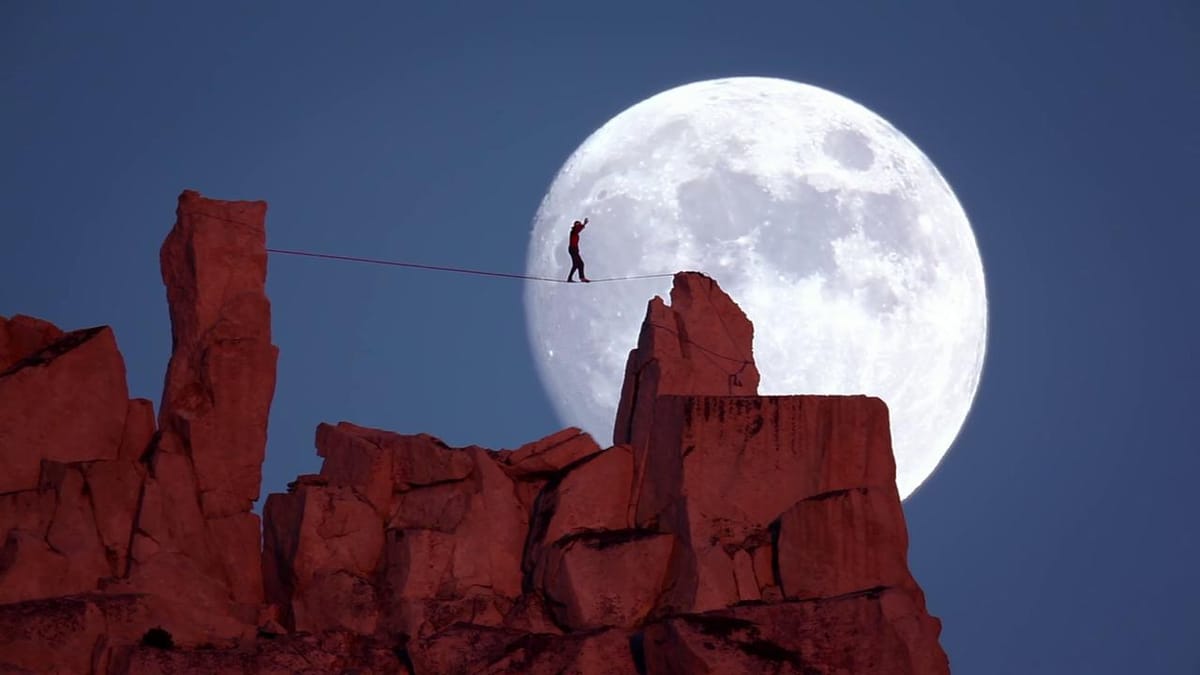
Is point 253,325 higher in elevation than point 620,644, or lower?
higher

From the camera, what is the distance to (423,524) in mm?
80938

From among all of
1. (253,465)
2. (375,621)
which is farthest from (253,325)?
(375,621)

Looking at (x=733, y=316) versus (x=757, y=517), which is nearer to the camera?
(x=757, y=517)

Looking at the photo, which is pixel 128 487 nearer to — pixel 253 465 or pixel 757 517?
pixel 253 465

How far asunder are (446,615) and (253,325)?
953cm

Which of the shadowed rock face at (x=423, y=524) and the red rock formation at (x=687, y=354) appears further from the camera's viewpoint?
the red rock formation at (x=687, y=354)

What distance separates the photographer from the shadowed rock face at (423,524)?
7488cm

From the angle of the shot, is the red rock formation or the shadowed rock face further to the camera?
the red rock formation

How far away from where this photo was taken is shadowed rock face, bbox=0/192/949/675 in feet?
246

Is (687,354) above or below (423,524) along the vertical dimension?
above

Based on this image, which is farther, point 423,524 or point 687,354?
point 687,354

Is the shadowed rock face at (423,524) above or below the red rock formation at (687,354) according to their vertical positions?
below

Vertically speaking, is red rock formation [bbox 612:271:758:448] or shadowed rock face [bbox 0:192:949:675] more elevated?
red rock formation [bbox 612:271:758:448]

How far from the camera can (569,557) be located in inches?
3073
